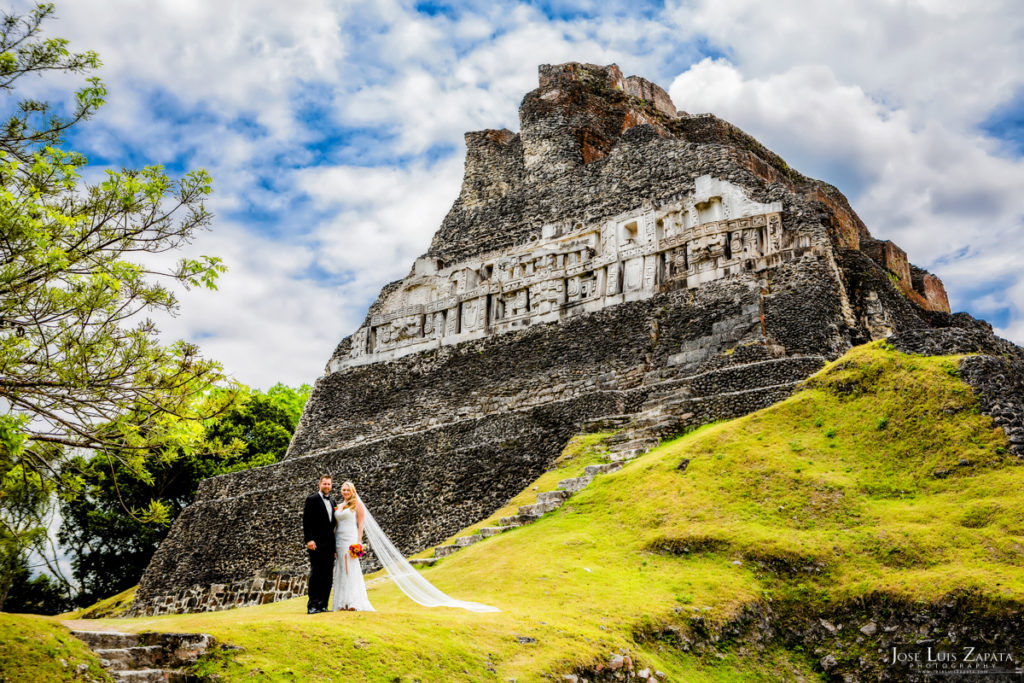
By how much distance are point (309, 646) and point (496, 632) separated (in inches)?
82.9

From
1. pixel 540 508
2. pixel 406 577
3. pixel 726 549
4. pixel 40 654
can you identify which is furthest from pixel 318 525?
pixel 540 508

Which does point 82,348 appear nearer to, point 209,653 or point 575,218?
point 209,653

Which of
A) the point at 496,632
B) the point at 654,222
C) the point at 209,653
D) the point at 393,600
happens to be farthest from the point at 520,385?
the point at 209,653

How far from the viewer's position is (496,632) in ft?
30.0

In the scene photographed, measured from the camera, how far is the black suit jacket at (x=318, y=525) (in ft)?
33.0

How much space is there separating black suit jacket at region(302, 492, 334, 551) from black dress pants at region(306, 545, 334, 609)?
8 centimetres

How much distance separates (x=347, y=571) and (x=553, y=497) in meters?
5.98

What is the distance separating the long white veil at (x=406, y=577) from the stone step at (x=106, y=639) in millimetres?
3181

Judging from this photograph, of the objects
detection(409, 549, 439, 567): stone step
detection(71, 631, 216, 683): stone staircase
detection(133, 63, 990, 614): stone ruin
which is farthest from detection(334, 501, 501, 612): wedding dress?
detection(133, 63, 990, 614): stone ruin

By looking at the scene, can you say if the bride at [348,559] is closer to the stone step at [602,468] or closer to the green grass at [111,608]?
the stone step at [602,468]

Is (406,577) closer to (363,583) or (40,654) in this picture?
(363,583)

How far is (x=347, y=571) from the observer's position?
992 cm

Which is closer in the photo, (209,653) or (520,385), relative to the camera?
(209,653)

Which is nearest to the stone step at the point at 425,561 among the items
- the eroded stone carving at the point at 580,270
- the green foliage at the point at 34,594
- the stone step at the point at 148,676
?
the stone step at the point at 148,676
